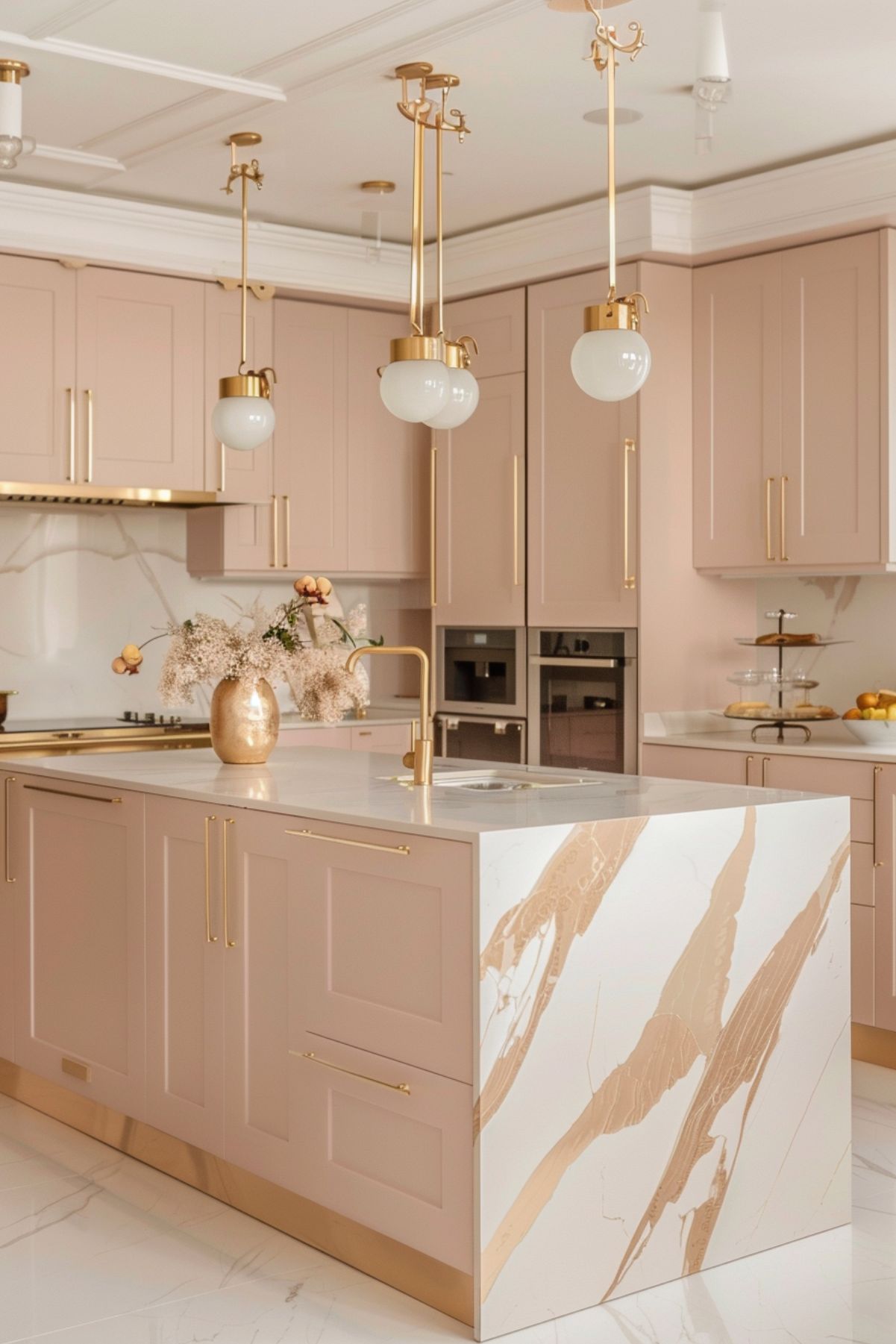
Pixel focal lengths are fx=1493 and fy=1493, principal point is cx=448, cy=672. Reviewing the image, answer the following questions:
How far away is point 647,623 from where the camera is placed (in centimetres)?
478

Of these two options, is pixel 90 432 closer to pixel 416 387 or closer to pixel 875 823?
pixel 416 387

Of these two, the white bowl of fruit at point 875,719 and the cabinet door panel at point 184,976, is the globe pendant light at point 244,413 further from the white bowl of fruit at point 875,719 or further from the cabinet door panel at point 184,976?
the white bowl of fruit at point 875,719

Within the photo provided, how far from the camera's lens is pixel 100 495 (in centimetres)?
481

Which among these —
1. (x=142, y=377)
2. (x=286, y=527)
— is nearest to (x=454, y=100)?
(x=142, y=377)

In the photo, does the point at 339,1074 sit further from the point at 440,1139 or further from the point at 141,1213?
the point at 141,1213

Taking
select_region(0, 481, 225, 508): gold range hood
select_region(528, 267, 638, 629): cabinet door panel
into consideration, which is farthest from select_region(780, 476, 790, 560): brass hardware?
select_region(0, 481, 225, 508): gold range hood

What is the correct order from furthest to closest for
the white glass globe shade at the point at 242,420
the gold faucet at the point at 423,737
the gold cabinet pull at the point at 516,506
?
the gold cabinet pull at the point at 516,506
the white glass globe shade at the point at 242,420
the gold faucet at the point at 423,737

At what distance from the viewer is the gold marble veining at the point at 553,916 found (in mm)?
2424

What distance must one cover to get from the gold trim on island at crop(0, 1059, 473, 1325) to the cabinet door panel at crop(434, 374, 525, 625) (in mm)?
2307

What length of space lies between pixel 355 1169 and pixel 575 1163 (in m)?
0.41

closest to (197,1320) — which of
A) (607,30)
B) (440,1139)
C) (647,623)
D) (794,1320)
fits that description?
(440,1139)

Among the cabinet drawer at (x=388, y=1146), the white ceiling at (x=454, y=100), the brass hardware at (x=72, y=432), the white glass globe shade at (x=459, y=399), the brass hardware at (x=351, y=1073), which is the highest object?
the white ceiling at (x=454, y=100)

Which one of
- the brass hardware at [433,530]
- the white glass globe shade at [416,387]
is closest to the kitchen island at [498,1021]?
the white glass globe shade at [416,387]

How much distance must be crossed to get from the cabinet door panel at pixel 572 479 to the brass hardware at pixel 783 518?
464mm
